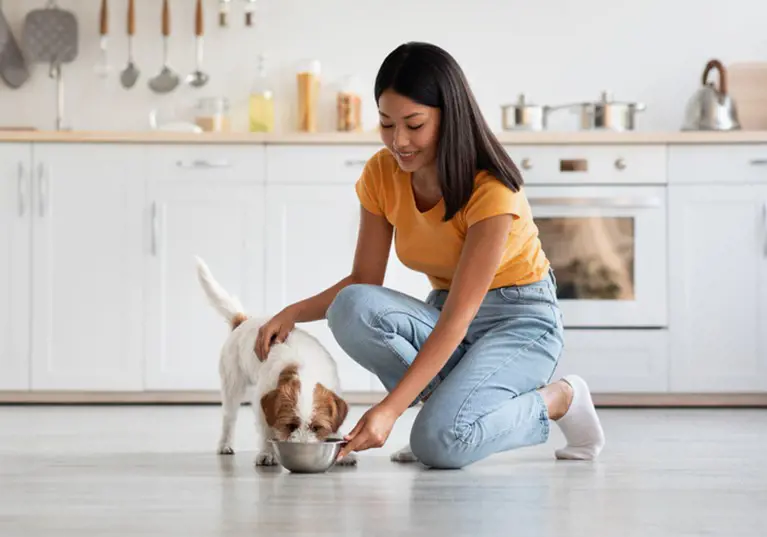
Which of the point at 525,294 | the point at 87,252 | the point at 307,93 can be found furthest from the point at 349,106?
the point at 525,294

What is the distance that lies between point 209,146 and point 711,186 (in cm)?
185

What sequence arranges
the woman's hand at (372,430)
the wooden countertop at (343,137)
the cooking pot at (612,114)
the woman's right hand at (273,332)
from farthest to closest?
the cooking pot at (612,114)
the wooden countertop at (343,137)
the woman's right hand at (273,332)
the woman's hand at (372,430)

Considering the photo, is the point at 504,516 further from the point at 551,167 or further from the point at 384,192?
the point at 551,167

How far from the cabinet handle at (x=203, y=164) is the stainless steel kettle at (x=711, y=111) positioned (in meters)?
1.82

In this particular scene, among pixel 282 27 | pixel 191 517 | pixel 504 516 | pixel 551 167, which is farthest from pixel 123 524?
pixel 282 27

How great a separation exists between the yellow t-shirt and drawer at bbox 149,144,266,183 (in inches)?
65.3

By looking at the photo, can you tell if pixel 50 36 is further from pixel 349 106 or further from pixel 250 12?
pixel 349 106

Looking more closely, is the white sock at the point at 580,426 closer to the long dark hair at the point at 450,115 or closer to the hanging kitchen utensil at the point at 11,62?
the long dark hair at the point at 450,115

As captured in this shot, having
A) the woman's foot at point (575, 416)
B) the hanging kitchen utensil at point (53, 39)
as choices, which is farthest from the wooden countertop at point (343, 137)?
the woman's foot at point (575, 416)

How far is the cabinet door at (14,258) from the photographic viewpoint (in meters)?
4.15

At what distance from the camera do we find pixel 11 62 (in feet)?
15.6

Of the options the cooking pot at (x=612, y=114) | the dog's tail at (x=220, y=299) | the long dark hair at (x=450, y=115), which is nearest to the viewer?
the long dark hair at (x=450, y=115)

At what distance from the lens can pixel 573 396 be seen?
2.53 metres

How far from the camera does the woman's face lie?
222cm
